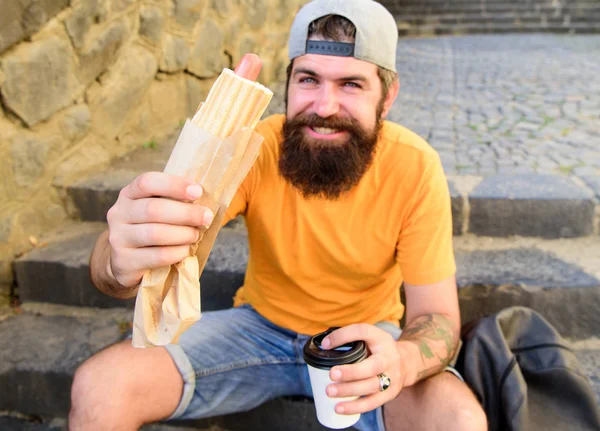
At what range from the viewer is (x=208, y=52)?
14.0 feet

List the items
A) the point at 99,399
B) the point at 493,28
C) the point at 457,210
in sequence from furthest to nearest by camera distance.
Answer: the point at 493,28 → the point at 457,210 → the point at 99,399

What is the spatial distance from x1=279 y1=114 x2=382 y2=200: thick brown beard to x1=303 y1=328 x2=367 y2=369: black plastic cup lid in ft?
2.07

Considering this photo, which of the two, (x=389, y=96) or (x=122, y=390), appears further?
(x=389, y=96)

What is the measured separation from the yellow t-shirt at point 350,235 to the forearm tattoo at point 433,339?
0.47 ft

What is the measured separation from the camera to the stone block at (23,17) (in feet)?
7.89

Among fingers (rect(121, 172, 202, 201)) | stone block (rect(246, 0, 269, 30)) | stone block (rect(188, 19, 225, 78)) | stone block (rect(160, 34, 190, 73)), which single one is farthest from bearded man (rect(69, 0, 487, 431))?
stone block (rect(246, 0, 269, 30))

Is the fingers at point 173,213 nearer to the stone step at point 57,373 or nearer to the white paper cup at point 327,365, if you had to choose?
the white paper cup at point 327,365

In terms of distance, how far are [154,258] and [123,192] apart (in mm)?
189

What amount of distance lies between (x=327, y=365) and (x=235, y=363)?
0.64m

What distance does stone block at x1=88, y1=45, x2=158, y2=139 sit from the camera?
3.15 m

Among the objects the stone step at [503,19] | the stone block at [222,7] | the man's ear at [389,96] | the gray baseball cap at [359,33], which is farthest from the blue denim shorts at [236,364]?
the stone step at [503,19]

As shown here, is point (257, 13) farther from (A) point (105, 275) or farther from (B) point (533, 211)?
(A) point (105, 275)

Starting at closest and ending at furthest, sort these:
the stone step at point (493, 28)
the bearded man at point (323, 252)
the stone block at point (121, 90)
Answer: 1. the bearded man at point (323, 252)
2. the stone block at point (121, 90)
3. the stone step at point (493, 28)

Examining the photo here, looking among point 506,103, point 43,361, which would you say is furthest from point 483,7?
point 43,361
